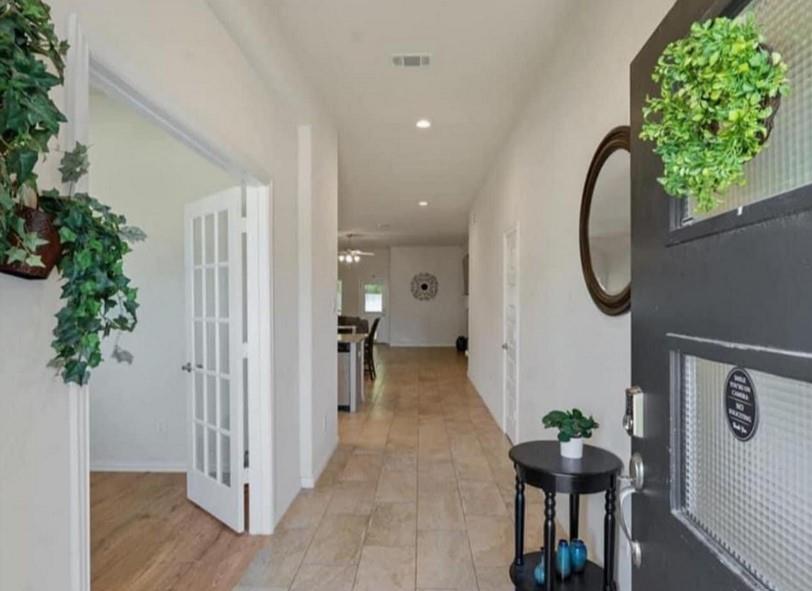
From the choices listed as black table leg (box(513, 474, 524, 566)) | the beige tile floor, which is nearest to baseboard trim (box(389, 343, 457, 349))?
the beige tile floor

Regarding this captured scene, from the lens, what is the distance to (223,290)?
3219mm

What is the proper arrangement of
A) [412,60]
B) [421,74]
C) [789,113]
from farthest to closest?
[421,74]
[412,60]
[789,113]

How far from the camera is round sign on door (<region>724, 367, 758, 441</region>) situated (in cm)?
80

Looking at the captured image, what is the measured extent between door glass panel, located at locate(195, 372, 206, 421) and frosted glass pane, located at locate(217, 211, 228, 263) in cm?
83

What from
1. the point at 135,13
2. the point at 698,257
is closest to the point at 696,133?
the point at 698,257

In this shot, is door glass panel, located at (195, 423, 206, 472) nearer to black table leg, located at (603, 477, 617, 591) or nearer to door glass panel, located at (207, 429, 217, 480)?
door glass panel, located at (207, 429, 217, 480)

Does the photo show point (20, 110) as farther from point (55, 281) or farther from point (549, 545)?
point (549, 545)

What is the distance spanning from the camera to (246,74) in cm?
274

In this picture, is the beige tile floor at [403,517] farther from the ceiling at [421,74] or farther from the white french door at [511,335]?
the ceiling at [421,74]

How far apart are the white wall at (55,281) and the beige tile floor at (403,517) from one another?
415mm

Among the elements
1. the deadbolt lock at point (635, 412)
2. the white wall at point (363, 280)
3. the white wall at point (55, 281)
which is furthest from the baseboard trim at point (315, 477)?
the white wall at point (363, 280)

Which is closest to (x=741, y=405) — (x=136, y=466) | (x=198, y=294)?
(x=198, y=294)

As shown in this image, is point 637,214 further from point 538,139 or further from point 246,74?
point 538,139

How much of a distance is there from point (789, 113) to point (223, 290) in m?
3.02
